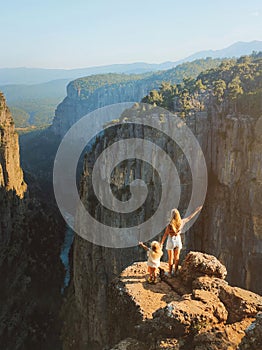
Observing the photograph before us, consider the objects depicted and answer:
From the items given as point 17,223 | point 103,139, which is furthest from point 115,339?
point 17,223

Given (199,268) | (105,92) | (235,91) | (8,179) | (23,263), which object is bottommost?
(23,263)

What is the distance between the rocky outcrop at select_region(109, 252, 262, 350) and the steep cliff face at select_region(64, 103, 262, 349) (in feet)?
53.2

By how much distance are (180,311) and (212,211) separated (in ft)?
66.6

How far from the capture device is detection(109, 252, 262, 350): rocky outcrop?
22.8 ft

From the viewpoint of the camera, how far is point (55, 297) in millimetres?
41094

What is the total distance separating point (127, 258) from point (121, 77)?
15310 centimetres

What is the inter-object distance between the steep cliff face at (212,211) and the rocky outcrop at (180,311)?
16.2 metres

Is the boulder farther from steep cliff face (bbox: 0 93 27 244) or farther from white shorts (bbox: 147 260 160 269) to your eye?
steep cliff face (bbox: 0 93 27 244)

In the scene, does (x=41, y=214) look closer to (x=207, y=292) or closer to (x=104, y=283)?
(x=104, y=283)

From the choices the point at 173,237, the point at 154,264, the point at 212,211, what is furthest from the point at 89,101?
the point at 154,264

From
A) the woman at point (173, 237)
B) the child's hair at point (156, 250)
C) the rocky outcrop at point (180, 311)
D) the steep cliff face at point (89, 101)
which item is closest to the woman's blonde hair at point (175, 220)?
the woman at point (173, 237)

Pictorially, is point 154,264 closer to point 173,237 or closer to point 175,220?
point 173,237

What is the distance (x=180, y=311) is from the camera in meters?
7.29

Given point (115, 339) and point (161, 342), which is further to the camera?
point (115, 339)
